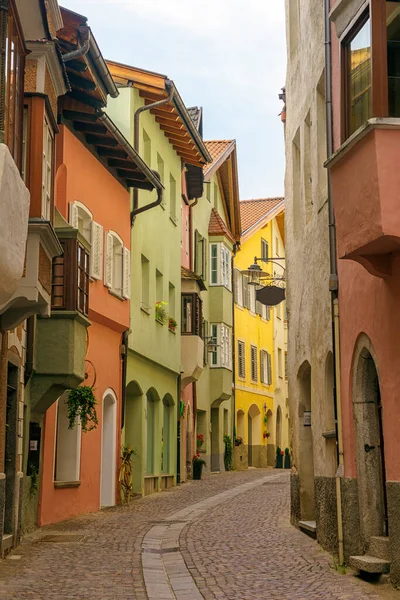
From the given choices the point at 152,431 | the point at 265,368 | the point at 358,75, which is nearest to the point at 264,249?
the point at 265,368

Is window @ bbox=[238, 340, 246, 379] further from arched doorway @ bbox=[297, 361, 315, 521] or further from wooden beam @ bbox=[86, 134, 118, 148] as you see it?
arched doorway @ bbox=[297, 361, 315, 521]

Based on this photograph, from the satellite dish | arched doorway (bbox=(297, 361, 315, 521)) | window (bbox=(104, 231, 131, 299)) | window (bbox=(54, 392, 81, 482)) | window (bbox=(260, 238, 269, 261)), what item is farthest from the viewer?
window (bbox=(260, 238, 269, 261))

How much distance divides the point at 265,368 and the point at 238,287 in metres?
6.80

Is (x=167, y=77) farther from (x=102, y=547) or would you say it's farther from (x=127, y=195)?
(x=102, y=547)

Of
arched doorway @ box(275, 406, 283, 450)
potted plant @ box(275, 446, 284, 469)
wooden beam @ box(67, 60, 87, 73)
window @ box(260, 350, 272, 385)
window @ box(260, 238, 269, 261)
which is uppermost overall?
window @ box(260, 238, 269, 261)

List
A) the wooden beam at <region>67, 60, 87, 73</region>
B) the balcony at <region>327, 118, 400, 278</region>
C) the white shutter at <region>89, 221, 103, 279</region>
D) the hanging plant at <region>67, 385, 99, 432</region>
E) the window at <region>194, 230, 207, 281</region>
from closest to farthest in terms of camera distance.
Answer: the balcony at <region>327, 118, 400, 278</region> < the wooden beam at <region>67, 60, 87, 73</region> < the hanging plant at <region>67, 385, 99, 432</region> < the white shutter at <region>89, 221, 103, 279</region> < the window at <region>194, 230, 207, 281</region>

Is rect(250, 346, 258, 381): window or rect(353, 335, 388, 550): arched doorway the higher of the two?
rect(250, 346, 258, 381): window

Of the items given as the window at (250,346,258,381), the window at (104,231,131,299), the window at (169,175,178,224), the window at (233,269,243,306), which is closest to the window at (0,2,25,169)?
the window at (104,231,131,299)

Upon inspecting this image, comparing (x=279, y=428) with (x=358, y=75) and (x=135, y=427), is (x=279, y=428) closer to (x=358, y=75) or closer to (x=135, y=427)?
(x=135, y=427)

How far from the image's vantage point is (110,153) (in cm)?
2127

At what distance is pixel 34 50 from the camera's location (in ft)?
40.5

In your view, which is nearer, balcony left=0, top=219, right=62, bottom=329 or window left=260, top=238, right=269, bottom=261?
balcony left=0, top=219, right=62, bottom=329

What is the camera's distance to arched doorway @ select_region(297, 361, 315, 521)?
15758 millimetres

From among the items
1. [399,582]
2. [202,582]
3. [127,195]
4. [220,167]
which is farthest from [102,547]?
[220,167]
